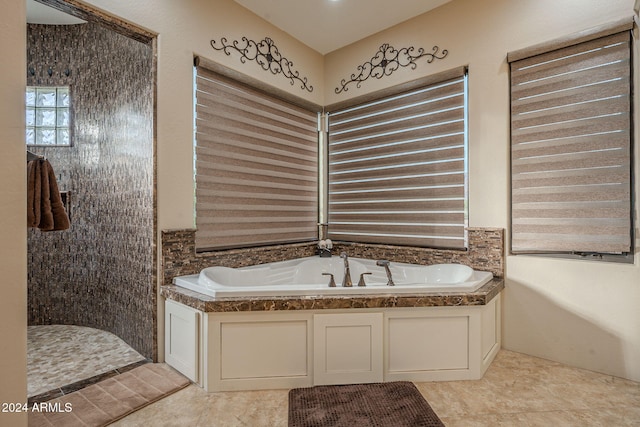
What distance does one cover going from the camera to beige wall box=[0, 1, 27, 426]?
112 centimetres

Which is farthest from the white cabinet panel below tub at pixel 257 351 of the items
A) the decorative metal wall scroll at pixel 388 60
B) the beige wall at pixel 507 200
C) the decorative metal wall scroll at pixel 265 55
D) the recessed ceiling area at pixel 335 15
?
the recessed ceiling area at pixel 335 15

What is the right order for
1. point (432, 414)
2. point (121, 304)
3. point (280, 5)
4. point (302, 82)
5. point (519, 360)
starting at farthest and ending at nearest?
point (302, 82) → point (280, 5) → point (121, 304) → point (519, 360) → point (432, 414)

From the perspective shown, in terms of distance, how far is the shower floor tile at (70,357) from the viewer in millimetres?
2055

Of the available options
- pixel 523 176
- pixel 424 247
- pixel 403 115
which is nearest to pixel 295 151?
pixel 403 115

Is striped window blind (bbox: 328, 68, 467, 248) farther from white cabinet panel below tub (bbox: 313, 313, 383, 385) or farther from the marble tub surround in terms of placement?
white cabinet panel below tub (bbox: 313, 313, 383, 385)

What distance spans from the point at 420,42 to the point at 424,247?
1.95m

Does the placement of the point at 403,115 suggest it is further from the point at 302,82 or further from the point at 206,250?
the point at 206,250

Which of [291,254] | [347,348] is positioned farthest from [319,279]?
[347,348]

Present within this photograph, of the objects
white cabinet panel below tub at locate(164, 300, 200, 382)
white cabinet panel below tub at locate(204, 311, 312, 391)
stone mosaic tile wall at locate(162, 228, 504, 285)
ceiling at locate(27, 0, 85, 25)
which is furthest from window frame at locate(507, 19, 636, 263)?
ceiling at locate(27, 0, 85, 25)

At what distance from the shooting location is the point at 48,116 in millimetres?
3135

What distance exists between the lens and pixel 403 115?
3211 millimetres

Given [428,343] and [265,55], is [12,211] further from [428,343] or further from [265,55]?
[265,55]

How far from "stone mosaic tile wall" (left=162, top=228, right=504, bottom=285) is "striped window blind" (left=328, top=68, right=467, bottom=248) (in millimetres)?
95

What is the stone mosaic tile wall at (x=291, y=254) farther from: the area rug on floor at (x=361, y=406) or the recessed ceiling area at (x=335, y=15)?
the recessed ceiling area at (x=335, y=15)
